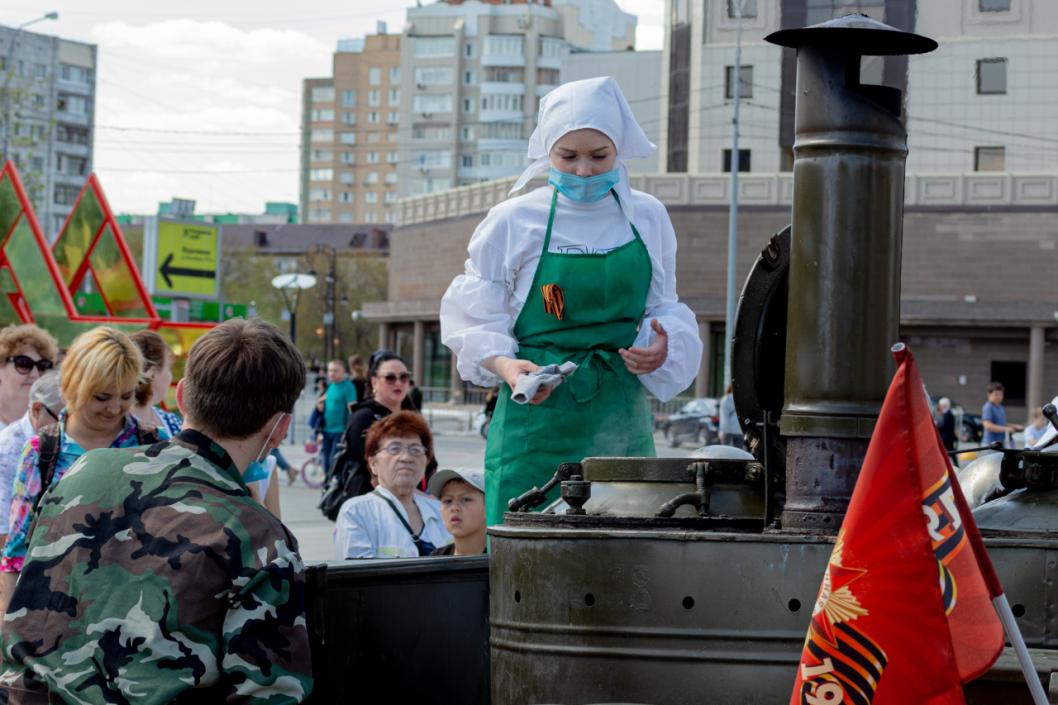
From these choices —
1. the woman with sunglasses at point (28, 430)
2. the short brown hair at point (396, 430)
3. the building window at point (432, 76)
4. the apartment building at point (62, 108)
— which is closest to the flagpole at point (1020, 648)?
the woman with sunglasses at point (28, 430)

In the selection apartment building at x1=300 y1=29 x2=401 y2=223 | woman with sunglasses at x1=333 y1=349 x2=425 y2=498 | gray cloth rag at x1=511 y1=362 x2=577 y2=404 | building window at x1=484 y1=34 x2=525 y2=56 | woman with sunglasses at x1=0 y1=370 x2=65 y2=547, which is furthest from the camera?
apartment building at x1=300 y1=29 x2=401 y2=223

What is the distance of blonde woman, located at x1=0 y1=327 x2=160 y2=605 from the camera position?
19.3 ft

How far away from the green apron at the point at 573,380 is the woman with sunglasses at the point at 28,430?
2425mm

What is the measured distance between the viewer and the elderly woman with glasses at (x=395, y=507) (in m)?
7.47

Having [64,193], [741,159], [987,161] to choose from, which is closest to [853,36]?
[987,161]

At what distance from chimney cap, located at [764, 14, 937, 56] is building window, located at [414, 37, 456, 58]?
133m

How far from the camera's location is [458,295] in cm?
480

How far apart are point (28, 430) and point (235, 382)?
3577 millimetres

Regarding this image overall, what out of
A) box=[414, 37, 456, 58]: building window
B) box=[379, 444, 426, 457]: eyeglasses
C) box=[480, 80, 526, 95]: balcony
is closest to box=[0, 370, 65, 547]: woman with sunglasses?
box=[379, 444, 426, 457]: eyeglasses

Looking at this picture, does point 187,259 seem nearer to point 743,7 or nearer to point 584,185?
point 584,185

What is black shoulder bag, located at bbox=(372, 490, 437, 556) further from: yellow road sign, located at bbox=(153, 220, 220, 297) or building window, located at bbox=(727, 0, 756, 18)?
yellow road sign, located at bbox=(153, 220, 220, 297)

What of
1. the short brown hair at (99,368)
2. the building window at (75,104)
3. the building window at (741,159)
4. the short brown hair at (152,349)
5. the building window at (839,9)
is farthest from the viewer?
the building window at (75,104)

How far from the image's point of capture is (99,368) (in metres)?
5.89

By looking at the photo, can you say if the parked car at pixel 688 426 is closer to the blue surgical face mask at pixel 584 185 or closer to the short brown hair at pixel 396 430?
the short brown hair at pixel 396 430
